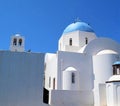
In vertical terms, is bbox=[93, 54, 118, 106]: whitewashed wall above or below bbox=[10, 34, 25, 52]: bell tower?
below

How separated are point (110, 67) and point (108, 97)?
4454 millimetres

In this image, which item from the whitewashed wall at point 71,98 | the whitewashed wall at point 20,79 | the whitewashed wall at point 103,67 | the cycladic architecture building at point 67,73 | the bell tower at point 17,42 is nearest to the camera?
the whitewashed wall at point 20,79

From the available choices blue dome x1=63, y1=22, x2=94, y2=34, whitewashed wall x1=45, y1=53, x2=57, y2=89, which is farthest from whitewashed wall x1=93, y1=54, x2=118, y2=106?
blue dome x1=63, y1=22, x2=94, y2=34

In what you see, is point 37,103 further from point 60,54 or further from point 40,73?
point 60,54

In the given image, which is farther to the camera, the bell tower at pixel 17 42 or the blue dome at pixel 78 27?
the bell tower at pixel 17 42

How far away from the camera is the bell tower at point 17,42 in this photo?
29903mm

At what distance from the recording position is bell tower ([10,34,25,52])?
2990 centimetres

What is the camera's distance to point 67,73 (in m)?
23.3

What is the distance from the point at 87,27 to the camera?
2928 cm

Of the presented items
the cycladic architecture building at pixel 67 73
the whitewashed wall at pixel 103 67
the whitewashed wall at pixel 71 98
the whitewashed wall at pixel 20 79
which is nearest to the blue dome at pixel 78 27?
the cycladic architecture building at pixel 67 73

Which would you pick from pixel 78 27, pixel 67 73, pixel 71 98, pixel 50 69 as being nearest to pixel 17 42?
pixel 50 69

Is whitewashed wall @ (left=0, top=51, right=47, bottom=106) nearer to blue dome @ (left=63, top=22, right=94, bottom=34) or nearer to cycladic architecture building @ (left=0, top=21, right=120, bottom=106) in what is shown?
cycladic architecture building @ (left=0, top=21, right=120, bottom=106)

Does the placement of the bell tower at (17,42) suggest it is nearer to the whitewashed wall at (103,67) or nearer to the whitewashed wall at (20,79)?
the whitewashed wall at (103,67)

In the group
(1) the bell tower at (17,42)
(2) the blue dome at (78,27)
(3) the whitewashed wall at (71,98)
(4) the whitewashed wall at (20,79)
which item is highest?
(2) the blue dome at (78,27)
